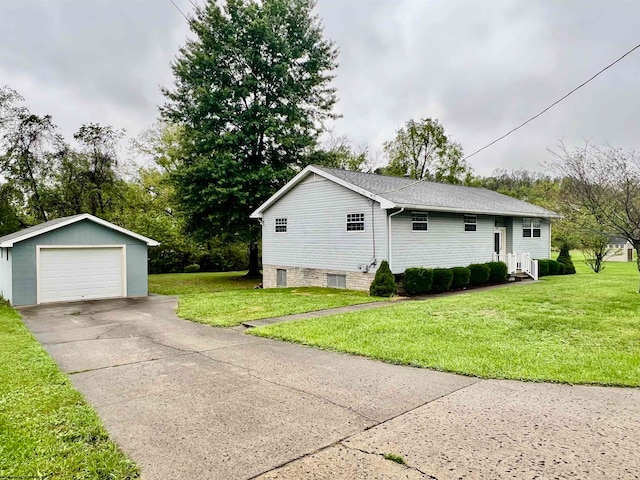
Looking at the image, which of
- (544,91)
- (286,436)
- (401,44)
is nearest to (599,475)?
(286,436)

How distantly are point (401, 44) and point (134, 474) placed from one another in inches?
701

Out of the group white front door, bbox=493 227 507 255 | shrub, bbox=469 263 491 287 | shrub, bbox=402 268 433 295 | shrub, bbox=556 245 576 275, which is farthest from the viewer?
shrub, bbox=556 245 576 275

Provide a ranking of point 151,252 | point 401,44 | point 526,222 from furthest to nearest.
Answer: point 151,252 → point 526,222 → point 401,44

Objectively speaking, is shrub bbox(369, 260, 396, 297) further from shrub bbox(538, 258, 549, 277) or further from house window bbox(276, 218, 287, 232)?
shrub bbox(538, 258, 549, 277)

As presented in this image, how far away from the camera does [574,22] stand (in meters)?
13.1

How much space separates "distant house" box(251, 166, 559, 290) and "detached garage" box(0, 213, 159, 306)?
18.8ft

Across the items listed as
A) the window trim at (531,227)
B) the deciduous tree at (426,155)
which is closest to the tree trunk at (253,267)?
the window trim at (531,227)

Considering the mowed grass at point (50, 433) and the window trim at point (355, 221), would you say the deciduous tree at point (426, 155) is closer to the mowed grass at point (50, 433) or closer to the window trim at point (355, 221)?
the window trim at point (355, 221)

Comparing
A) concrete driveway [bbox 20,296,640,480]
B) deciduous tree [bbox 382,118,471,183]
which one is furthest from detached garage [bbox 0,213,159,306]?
deciduous tree [bbox 382,118,471,183]

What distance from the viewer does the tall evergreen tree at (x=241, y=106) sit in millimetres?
21188

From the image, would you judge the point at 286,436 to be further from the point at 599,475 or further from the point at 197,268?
the point at 197,268

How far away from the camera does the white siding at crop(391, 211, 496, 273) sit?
47.4 ft

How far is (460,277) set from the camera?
15570 mm

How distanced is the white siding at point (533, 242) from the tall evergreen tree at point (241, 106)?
11.6m
